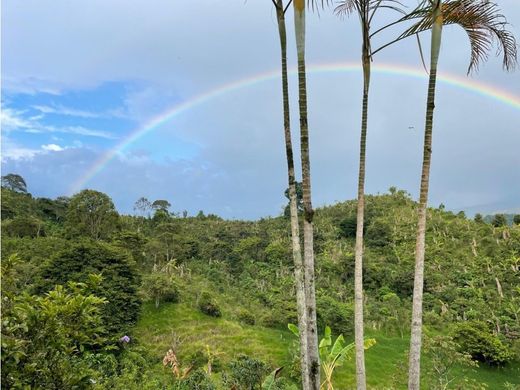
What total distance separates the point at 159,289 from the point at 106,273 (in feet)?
16.8

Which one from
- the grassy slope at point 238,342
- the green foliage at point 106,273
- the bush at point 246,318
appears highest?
the green foliage at point 106,273

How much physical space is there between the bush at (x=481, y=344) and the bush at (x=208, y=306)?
13.9 meters

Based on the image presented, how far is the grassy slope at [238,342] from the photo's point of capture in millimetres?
21922

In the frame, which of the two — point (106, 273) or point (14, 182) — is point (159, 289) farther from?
point (14, 182)

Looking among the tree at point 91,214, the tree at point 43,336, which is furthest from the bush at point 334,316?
the tree at point 43,336

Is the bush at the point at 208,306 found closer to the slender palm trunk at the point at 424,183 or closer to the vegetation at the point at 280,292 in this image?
the vegetation at the point at 280,292

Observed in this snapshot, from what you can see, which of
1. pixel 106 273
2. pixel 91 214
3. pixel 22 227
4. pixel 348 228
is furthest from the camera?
pixel 348 228

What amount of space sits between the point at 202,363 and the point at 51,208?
34304 millimetres

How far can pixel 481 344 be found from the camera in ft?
78.4

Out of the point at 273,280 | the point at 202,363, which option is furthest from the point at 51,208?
the point at 202,363

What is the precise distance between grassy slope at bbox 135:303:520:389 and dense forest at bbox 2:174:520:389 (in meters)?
0.10

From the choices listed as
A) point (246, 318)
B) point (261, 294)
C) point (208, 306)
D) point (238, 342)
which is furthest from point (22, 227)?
point (238, 342)

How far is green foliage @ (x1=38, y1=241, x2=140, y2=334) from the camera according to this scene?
71.3ft

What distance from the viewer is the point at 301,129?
206 inches
